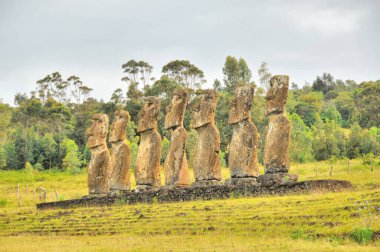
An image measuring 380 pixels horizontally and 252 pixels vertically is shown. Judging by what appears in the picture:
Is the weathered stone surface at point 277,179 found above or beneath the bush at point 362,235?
above

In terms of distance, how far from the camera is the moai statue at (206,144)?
25.8m

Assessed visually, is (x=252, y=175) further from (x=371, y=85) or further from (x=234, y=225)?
(x=371, y=85)

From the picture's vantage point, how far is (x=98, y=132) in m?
31.0

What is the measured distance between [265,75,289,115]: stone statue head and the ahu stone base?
3211mm

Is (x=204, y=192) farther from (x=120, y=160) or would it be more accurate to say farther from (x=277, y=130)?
(x=120, y=160)

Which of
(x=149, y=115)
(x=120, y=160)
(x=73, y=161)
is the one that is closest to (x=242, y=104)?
(x=149, y=115)

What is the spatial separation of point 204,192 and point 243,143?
253 centimetres

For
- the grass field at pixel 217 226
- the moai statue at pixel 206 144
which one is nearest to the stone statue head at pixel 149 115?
the moai statue at pixel 206 144

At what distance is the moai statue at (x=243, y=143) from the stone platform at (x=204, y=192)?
106 cm

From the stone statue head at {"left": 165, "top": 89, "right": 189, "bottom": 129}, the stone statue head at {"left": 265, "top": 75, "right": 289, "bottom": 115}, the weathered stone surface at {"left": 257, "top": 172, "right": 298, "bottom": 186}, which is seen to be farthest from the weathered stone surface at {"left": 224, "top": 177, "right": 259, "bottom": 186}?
the stone statue head at {"left": 165, "top": 89, "right": 189, "bottom": 129}

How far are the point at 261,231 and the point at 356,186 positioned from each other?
6920mm

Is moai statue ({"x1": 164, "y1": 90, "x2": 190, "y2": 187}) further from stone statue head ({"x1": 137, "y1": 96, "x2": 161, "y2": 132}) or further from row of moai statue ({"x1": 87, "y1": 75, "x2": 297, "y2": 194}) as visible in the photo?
stone statue head ({"x1": 137, "y1": 96, "x2": 161, "y2": 132})

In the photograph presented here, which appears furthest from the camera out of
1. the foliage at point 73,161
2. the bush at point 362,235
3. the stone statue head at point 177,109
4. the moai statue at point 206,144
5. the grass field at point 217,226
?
the foliage at point 73,161

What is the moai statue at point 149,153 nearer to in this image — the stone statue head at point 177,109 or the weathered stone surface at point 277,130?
the stone statue head at point 177,109
